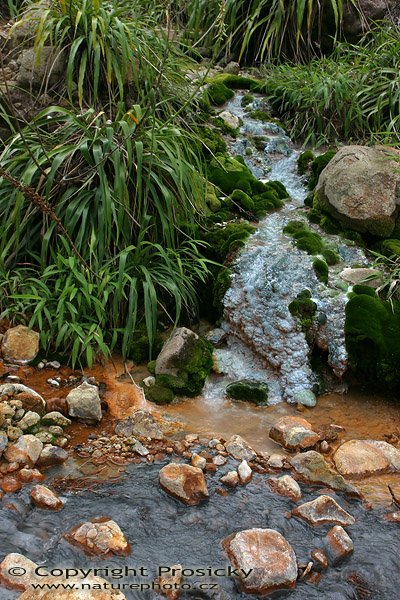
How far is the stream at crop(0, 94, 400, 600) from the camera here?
2.52 metres

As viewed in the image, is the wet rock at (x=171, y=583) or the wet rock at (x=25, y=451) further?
the wet rock at (x=25, y=451)

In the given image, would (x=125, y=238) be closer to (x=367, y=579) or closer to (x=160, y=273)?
(x=160, y=273)

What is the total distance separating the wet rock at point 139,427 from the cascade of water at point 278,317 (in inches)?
22.8

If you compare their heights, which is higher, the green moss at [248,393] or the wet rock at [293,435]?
the wet rock at [293,435]

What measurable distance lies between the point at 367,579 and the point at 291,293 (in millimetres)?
1929

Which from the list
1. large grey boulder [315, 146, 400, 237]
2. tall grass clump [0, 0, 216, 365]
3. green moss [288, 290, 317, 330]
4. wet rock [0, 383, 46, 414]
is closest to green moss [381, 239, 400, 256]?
large grey boulder [315, 146, 400, 237]

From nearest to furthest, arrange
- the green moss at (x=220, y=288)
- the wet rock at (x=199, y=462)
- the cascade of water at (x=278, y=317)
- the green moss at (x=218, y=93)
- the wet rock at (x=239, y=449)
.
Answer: the wet rock at (x=199, y=462), the wet rock at (x=239, y=449), the cascade of water at (x=278, y=317), the green moss at (x=220, y=288), the green moss at (x=218, y=93)

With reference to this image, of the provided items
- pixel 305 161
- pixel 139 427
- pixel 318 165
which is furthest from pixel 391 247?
pixel 139 427

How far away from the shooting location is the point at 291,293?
4.07 metres

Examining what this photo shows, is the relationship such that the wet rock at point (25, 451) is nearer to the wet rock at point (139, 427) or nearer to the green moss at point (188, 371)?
the wet rock at point (139, 427)

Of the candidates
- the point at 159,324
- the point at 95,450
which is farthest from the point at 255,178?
the point at 95,450

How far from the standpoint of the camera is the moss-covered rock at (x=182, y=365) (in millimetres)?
3732

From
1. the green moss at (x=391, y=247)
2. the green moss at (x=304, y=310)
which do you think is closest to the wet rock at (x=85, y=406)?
the green moss at (x=304, y=310)

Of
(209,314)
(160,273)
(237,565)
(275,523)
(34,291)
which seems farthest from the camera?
(209,314)
